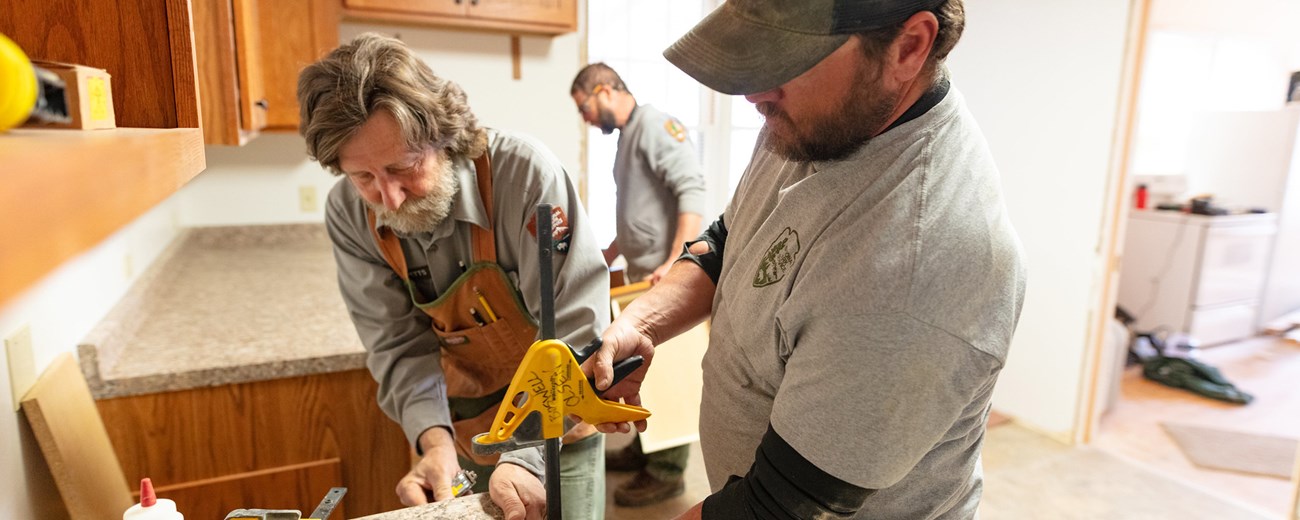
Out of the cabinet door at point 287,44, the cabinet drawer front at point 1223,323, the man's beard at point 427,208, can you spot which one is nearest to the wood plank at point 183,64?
the man's beard at point 427,208

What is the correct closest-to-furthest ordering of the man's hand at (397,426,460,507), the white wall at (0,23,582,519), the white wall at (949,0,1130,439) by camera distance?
1. the man's hand at (397,426,460,507)
2. the white wall at (0,23,582,519)
3. the white wall at (949,0,1130,439)

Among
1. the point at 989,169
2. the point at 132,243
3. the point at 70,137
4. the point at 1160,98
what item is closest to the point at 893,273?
the point at 989,169

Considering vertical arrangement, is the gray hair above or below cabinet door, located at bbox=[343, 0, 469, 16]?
below

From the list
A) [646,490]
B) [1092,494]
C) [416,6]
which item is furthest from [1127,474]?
[416,6]

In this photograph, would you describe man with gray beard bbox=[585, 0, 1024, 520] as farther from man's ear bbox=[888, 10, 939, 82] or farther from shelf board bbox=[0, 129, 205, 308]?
shelf board bbox=[0, 129, 205, 308]

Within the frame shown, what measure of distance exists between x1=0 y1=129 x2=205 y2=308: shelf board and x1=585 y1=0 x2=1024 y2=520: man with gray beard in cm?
46

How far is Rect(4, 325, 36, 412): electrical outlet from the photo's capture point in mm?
1037

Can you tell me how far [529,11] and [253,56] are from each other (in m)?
1.14

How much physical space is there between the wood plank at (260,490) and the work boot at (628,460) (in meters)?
1.26

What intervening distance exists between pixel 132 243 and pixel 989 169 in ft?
6.88

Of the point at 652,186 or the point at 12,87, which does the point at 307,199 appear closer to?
the point at 652,186

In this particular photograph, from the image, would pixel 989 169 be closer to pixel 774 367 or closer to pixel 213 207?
pixel 774 367

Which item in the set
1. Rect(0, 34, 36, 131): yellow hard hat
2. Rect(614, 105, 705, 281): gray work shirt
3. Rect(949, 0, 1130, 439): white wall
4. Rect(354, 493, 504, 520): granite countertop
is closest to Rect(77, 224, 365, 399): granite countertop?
Rect(354, 493, 504, 520): granite countertop

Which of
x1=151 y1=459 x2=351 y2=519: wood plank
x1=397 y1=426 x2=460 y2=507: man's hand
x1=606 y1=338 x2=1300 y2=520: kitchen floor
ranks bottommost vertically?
x1=606 y1=338 x2=1300 y2=520: kitchen floor
